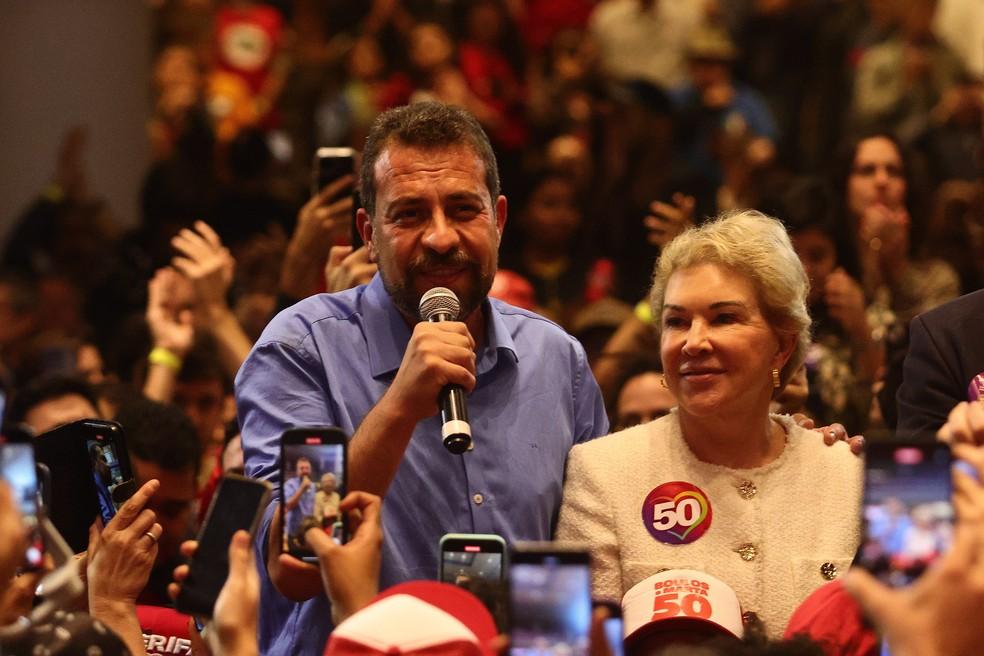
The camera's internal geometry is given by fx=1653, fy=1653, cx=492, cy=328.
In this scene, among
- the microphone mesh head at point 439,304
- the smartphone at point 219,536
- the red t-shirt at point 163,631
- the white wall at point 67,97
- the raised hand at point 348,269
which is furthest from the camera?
the white wall at point 67,97

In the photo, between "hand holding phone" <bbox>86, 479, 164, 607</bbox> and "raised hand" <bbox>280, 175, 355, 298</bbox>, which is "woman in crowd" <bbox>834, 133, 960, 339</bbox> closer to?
"raised hand" <bbox>280, 175, 355, 298</bbox>

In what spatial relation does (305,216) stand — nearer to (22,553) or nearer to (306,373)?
(306,373)

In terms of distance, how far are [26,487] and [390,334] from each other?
41.8 inches

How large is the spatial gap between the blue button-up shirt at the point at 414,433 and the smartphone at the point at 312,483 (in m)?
0.38

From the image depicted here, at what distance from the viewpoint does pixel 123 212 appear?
365 inches

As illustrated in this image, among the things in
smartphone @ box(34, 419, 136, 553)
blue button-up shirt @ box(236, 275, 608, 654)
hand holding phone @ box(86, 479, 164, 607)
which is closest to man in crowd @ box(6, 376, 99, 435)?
smartphone @ box(34, 419, 136, 553)

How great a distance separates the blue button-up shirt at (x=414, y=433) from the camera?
124 inches

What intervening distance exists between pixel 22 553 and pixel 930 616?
1.24m

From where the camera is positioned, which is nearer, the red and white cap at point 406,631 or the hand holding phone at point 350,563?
the red and white cap at point 406,631

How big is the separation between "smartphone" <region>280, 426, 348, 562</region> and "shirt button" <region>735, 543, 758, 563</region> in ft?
3.11

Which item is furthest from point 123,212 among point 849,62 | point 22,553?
point 22,553

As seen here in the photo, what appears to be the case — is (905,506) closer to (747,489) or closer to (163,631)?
(747,489)

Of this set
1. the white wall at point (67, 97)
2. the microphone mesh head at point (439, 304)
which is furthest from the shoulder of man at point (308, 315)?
the white wall at point (67, 97)

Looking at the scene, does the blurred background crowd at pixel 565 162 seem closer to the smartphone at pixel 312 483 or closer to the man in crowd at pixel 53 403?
the man in crowd at pixel 53 403
